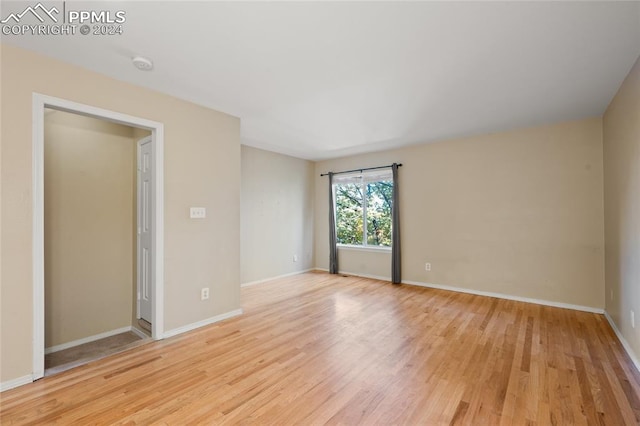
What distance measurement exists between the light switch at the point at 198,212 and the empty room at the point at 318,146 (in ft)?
0.15

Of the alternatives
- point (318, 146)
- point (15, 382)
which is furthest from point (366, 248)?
point (15, 382)

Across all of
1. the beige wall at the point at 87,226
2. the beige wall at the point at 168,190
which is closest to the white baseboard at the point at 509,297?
the beige wall at the point at 168,190

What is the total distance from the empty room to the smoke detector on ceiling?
0.04 metres

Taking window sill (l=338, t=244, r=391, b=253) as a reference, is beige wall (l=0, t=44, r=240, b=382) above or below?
above

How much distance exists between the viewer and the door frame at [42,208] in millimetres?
2109

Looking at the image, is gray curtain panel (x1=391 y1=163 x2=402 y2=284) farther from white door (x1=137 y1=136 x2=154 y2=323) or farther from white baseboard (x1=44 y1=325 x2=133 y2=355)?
white baseboard (x1=44 y1=325 x2=133 y2=355)

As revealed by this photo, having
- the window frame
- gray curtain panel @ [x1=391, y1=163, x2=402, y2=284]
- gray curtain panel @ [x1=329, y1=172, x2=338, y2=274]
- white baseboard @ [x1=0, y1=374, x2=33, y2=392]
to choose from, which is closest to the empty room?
white baseboard @ [x1=0, y1=374, x2=33, y2=392]

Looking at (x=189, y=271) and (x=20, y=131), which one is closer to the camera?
(x=20, y=131)

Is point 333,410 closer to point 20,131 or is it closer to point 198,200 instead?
point 198,200

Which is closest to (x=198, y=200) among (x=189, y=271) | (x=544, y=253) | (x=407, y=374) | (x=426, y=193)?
(x=189, y=271)

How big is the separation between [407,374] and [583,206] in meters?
3.41

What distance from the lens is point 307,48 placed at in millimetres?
2070

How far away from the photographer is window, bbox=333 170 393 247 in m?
5.50

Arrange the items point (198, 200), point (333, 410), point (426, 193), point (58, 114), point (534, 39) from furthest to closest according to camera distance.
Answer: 1. point (426, 193)
2. point (198, 200)
3. point (58, 114)
4. point (534, 39)
5. point (333, 410)
